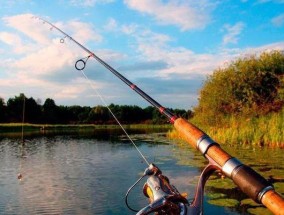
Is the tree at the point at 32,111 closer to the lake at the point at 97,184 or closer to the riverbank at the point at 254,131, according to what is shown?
the riverbank at the point at 254,131

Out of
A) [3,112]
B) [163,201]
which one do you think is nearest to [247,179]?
[163,201]

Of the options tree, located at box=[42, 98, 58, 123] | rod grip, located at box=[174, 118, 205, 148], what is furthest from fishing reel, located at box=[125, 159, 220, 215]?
tree, located at box=[42, 98, 58, 123]

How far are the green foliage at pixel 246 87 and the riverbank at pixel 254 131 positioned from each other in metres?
1.20

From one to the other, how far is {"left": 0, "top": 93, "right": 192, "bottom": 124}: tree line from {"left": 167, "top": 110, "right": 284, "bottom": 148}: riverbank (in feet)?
165

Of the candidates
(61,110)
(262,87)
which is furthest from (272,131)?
(61,110)

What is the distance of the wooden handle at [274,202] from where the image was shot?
2137 millimetres

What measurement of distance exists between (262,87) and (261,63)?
5.83 feet

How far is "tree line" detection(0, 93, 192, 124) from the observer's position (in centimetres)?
8700

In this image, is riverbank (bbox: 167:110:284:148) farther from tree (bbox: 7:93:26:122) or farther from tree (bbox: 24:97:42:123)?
tree (bbox: 7:93:26:122)

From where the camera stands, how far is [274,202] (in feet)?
7.07

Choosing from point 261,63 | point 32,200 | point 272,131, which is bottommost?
point 32,200

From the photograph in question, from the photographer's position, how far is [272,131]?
2194 cm

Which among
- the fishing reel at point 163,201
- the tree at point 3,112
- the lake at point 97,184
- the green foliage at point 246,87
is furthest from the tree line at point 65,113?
the fishing reel at point 163,201

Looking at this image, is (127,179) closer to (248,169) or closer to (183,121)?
(183,121)
